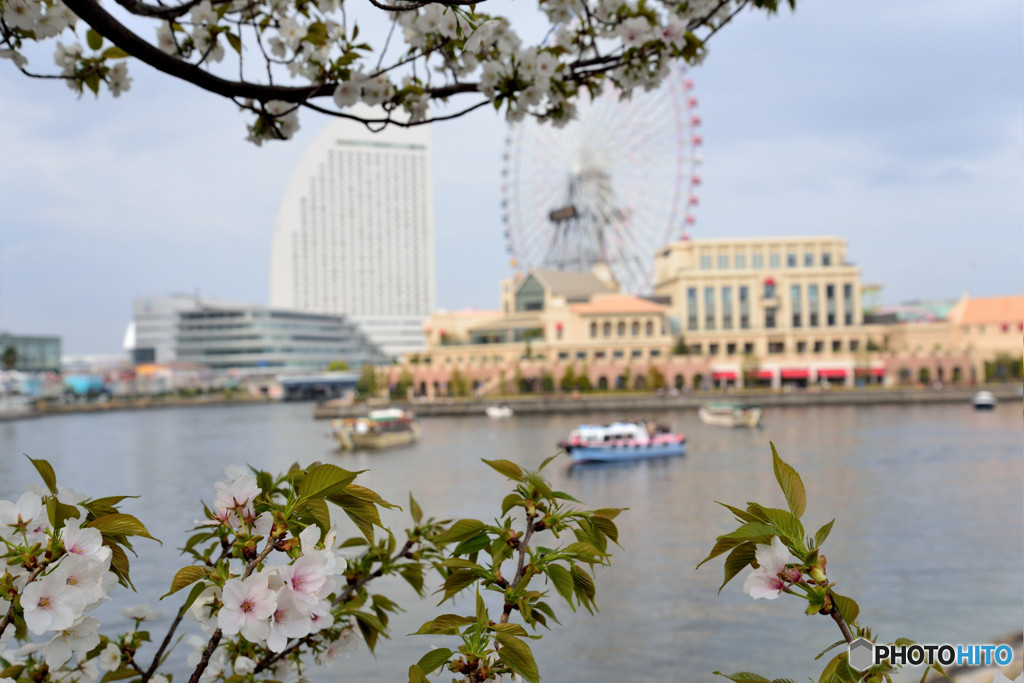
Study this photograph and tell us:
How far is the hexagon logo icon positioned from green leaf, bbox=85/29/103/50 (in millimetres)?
3438

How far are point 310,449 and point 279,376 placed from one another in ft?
222

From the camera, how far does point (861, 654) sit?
1778 millimetres

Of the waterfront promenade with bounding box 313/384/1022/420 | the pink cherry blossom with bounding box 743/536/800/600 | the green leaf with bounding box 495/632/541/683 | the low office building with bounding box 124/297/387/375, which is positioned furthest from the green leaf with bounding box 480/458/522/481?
the low office building with bounding box 124/297/387/375

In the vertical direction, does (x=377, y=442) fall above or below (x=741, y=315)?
below

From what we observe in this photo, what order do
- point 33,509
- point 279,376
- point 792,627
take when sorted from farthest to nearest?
point 279,376 → point 792,627 → point 33,509

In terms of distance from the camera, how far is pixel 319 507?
187 cm

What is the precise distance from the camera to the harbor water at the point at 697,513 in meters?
11.9

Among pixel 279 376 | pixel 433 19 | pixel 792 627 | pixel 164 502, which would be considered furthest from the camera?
pixel 279 376

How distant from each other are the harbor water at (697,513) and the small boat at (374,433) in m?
1.06

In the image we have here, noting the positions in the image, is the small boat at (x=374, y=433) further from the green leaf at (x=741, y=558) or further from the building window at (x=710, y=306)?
the green leaf at (x=741, y=558)

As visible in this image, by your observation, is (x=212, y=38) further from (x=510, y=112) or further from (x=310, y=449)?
(x=310, y=449)

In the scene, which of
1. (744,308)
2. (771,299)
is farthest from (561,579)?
(744,308)

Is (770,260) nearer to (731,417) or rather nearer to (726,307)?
(726,307)

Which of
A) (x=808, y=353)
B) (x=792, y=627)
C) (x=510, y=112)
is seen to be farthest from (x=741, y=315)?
(x=510, y=112)
